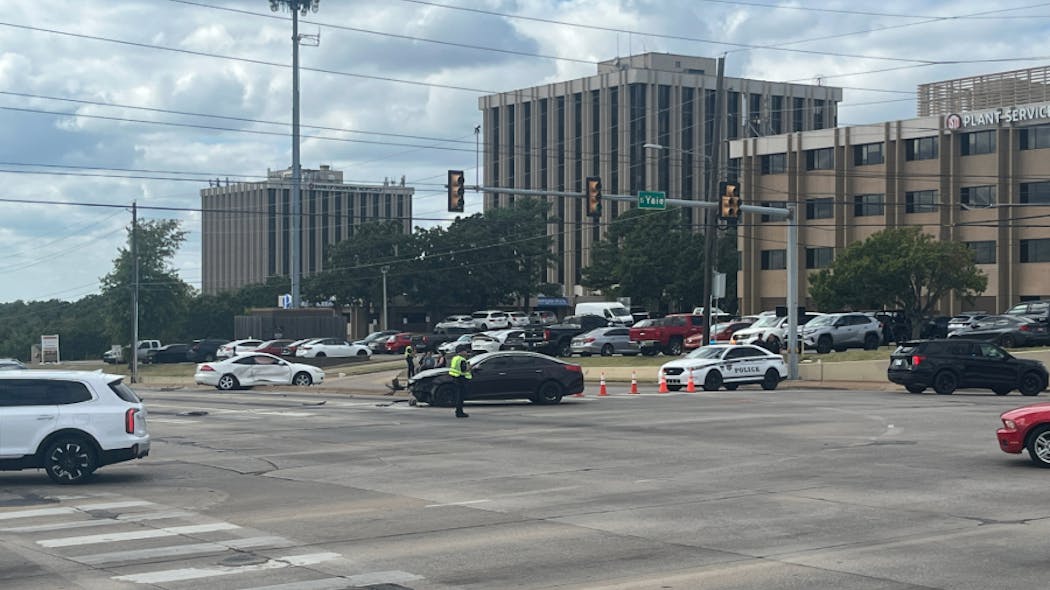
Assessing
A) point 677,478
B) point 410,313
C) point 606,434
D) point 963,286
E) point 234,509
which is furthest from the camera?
point 410,313

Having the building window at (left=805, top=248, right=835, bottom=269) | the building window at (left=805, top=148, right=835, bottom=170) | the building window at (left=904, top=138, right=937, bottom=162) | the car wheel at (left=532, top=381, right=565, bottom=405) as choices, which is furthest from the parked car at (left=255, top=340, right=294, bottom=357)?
the building window at (left=904, top=138, right=937, bottom=162)

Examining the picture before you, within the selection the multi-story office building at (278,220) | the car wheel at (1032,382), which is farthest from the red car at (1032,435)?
the multi-story office building at (278,220)

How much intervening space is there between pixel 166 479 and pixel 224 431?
355 inches

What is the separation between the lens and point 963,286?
60.2 m

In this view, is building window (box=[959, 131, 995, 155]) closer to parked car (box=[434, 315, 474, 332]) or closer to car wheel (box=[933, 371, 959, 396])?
parked car (box=[434, 315, 474, 332])

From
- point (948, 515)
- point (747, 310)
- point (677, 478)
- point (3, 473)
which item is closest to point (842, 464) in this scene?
point (677, 478)

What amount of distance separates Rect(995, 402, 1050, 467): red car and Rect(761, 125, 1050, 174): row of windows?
63.5m

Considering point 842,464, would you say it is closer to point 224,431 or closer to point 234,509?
point 234,509

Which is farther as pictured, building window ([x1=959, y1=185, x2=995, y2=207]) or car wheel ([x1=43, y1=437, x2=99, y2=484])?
building window ([x1=959, y1=185, x2=995, y2=207])

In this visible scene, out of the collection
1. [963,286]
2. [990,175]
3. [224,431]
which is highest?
[990,175]

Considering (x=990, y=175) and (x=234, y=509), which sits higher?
(x=990, y=175)

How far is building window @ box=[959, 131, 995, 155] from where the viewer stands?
78.9 meters

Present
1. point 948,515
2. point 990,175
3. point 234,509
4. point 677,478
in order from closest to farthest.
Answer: point 948,515, point 234,509, point 677,478, point 990,175

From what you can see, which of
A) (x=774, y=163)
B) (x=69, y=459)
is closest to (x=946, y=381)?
(x=69, y=459)
